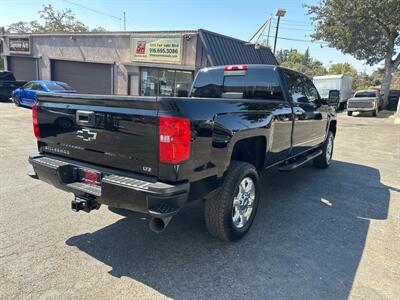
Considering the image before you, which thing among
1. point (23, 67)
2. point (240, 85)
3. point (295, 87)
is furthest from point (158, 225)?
point (23, 67)

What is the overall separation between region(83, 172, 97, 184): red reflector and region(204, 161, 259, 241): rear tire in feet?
3.85

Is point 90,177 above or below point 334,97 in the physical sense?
below

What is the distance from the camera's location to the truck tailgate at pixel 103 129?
269 centimetres

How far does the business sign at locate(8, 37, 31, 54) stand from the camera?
78.3 ft

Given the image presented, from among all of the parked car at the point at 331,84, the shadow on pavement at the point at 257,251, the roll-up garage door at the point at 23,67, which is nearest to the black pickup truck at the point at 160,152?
the shadow on pavement at the point at 257,251

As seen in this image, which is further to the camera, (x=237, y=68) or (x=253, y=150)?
(x=237, y=68)

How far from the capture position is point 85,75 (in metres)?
21.4

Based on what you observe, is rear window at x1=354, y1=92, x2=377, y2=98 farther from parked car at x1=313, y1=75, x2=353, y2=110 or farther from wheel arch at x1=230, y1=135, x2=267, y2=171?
wheel arch at x1=230, y1=135, x2=267, y2=171

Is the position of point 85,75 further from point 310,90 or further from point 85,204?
point 85,204

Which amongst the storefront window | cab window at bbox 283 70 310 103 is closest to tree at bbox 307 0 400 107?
the storefront window

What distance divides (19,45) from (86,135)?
87.2 ft

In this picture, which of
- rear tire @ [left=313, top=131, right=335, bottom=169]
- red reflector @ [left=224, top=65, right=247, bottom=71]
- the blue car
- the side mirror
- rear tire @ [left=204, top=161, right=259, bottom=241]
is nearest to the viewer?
rear tire @ [left=204, top=161, right=259, bottom=241]

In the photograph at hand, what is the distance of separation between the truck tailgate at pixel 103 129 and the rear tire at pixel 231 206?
878 mm

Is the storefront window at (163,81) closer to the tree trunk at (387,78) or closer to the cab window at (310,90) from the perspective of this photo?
the cab window at (310,90)
